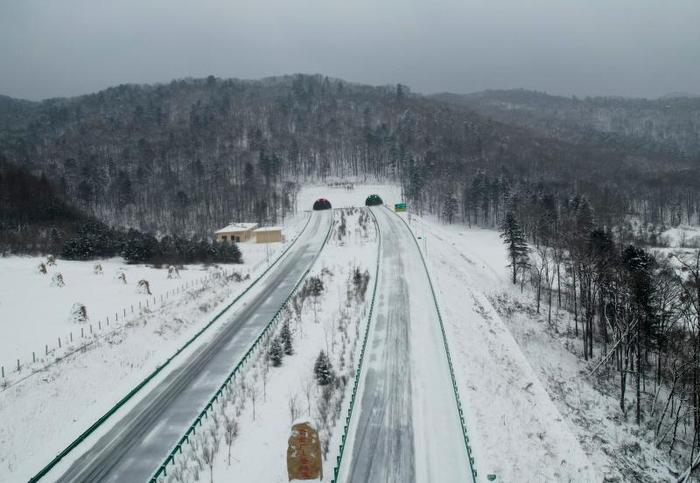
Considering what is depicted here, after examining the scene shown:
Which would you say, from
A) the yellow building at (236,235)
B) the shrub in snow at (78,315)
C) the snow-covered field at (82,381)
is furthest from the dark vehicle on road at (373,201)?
the shrub in snow at (78,315)

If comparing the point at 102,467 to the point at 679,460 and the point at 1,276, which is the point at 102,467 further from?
the point at 1,276

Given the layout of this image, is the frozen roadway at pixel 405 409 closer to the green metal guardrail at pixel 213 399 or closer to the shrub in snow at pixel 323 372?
the shrub in snow at pixel 323 372

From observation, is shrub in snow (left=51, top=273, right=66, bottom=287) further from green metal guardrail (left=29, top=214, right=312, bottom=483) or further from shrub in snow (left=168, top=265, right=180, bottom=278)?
green metal guardrail (left=29, top=214, right=312, bottom=483)

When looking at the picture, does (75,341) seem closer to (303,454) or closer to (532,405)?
(303,454)

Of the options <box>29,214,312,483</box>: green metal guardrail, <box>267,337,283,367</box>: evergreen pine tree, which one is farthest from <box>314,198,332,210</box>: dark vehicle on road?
<box>267,337,283,367</box>: evergreen pine tree

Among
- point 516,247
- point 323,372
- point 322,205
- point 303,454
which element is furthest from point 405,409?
point 322,205

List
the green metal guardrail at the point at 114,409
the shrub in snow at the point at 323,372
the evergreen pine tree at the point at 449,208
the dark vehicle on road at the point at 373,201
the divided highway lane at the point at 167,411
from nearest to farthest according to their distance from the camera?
the green metal guardrail at the point at 114,409 → the divided highway lane at the point at 167,411 → the shrub in snow at the point at 323,372 → the evergreen pine tree at the point at 449,208 → the dark vehicle on road at the point at 373,201
